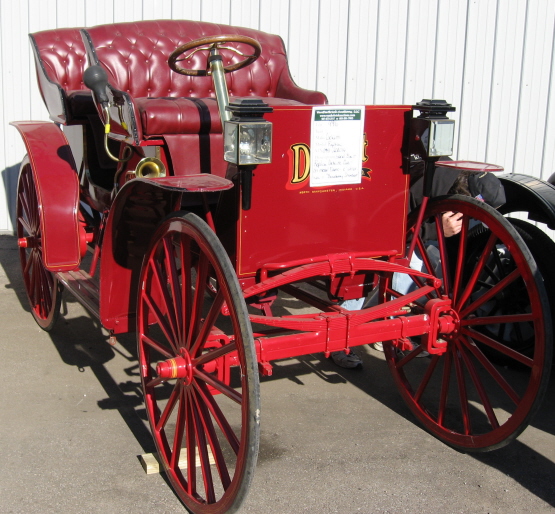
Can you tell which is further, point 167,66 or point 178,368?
point 167,66

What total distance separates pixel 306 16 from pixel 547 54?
2013 mm

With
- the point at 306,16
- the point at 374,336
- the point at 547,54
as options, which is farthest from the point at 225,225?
the point at 547,54

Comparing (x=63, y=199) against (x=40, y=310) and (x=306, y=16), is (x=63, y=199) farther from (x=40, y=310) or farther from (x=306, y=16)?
(x=306, y=16)

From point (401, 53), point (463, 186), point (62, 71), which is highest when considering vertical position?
point (401, 53)

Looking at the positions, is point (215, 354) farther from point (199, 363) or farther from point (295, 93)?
point (295, 93)

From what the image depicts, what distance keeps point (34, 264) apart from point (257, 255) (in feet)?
6.96

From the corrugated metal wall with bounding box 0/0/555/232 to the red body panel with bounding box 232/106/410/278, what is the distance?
10.8ft

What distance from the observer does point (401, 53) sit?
5914 mm

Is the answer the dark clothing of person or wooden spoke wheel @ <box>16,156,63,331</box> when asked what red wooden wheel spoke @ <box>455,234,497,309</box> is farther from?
wooden spoke wheel @ <box>16,156,63,331</box>

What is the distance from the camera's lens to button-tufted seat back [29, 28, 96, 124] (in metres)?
3.79

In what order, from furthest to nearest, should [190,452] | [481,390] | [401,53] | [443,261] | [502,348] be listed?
[401,53], [443,261], [481,390], [502,348], [190,452]

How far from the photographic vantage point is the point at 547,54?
588 centimetres

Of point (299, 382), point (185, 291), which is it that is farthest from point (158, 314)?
point (299, 382)

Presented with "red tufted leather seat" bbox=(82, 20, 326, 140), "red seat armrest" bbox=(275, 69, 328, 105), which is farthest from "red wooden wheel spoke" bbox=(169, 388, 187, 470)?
"red seat armrest" bbox=(275, 69, 328, 105)
